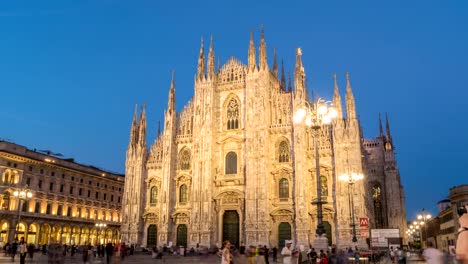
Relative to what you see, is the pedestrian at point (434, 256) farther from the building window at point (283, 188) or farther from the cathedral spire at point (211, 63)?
the cathedral spire at point (211, 63)

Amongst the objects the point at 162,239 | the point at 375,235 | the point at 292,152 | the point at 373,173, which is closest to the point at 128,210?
the point at 162,239

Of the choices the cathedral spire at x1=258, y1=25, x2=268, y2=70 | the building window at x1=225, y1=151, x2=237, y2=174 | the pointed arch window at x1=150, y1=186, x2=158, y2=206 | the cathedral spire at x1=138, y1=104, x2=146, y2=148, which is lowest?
the pointed arch window at x1=150, y1=186, x2=158, y2=206

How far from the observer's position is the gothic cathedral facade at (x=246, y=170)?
1609 inches

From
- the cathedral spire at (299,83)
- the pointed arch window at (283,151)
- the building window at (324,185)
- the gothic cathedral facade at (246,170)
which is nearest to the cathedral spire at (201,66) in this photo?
the gothic cathedral facade at (246,170)

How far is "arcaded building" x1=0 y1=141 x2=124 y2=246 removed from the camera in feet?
171

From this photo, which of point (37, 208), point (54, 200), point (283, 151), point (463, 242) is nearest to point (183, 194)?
point (283, 151)

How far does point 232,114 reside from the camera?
47750 millimetres

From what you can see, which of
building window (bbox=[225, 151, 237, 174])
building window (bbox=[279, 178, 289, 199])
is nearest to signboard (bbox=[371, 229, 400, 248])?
building window (bbox=[279, 178, 289, 199])

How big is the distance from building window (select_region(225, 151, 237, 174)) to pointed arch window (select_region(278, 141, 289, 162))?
5.25 metres

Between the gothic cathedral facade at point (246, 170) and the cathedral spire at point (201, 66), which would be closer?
the gothic cathedral facade at point (246, 170)

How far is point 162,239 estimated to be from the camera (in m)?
45.8

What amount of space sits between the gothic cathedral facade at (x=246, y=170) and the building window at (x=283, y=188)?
0.34ft

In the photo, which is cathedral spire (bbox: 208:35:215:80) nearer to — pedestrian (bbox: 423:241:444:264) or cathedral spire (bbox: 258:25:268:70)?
cathedral spire (bbox: 258:25:268:70)

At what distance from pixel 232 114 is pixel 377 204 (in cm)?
2193
